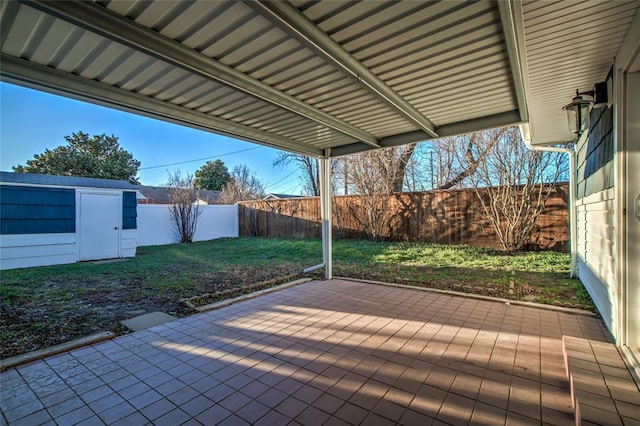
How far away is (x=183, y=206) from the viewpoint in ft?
38.2

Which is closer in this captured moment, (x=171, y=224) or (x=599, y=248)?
(x=599, y=248)

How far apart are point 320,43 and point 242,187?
865 inches

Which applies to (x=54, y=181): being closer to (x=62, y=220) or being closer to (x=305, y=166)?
(x=62, y=220)

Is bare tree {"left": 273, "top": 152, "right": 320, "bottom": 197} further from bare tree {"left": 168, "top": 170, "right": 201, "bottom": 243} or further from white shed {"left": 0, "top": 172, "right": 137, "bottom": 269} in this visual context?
white shed {"left": 0, "top": 172, "right": 137, "bottom": 269}

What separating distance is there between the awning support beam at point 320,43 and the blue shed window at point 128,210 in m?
8.36

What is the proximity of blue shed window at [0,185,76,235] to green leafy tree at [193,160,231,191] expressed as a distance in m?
19.8

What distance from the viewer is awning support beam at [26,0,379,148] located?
63.5 inches

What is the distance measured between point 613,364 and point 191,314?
4111 mm

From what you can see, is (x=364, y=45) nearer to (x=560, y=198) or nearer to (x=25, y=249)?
(x=560, y=198)

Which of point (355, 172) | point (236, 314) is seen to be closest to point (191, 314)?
point (236, 314)

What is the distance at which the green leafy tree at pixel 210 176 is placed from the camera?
1061 inches

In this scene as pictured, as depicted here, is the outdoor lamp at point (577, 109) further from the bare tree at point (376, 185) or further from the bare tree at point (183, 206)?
the bare tree at point (183, 206)

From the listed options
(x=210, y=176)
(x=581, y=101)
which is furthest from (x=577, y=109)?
(x=210, y=176)

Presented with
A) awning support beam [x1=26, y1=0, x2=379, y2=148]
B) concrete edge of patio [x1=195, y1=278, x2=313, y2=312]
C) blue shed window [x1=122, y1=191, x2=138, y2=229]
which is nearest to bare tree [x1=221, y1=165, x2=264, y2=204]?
blue shed window [x1=122, y1=191, x2=138, y2=229]
